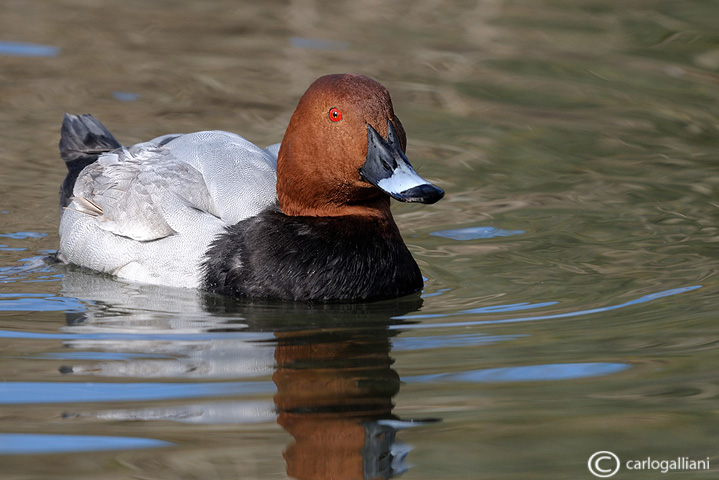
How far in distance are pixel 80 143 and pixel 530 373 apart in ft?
13.0

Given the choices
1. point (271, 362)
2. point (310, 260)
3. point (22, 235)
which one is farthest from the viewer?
point (22, 235)

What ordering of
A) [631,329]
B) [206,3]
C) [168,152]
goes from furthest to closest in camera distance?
[206,3], [168,152], [631,329]

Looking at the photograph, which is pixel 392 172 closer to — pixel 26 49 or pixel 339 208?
pixel 339 208

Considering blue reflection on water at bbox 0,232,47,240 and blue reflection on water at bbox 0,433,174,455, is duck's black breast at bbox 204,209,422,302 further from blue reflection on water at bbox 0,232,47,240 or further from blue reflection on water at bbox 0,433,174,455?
blue reflection on water at bbox 0,433,174,455

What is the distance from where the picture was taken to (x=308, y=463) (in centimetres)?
403

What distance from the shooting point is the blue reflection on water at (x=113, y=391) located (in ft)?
15.0

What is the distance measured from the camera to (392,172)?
18.6ft

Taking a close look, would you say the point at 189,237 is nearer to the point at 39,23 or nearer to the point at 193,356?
the point at 193,356

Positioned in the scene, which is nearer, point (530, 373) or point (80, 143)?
point (530, 373)

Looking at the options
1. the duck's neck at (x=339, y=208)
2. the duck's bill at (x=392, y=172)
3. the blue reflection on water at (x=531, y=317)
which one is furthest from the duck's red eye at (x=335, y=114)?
the blue reflection on water at (x=531, y=317)

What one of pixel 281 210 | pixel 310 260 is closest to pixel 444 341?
pixel 310 260

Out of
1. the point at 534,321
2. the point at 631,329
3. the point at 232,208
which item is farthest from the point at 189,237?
the point at 631,329

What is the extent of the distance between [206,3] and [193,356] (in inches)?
355

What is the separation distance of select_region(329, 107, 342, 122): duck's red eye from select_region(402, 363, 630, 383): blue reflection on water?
164 cm
